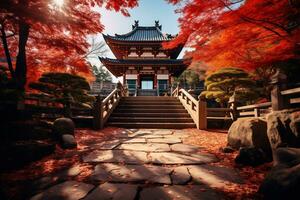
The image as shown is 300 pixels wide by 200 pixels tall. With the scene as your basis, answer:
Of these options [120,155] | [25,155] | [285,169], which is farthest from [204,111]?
[25,155]

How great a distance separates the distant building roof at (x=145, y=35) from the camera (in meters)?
23.1

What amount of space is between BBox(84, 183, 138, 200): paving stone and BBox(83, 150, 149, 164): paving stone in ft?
3.57

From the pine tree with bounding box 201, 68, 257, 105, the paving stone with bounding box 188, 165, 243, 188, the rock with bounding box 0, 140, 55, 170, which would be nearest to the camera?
the paving stone with bounding box 188, 165, 243, 188

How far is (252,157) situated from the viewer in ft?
11.7

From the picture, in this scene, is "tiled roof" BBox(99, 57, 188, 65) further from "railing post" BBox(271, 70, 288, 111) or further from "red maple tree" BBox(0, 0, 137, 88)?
"railing post" BBox(271, 70, 288, 111)

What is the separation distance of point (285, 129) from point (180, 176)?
2130mm

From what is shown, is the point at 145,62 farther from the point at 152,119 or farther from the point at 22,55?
the point at 22,55

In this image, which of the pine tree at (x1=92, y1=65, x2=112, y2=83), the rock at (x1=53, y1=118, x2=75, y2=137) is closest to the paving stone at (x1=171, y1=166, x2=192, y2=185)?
the rock at (x1=53, y1=118, x2=75, y2=137)

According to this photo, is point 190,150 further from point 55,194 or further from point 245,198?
point 55,194

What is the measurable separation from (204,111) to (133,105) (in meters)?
4.82

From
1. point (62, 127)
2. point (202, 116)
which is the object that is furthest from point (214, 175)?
point (202, 116)

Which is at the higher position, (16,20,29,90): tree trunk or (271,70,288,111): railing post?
(16,20,29,90): tree trunk

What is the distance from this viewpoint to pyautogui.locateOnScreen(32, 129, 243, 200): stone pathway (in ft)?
7.89

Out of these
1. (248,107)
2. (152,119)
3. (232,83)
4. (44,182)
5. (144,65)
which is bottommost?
(44,182)
